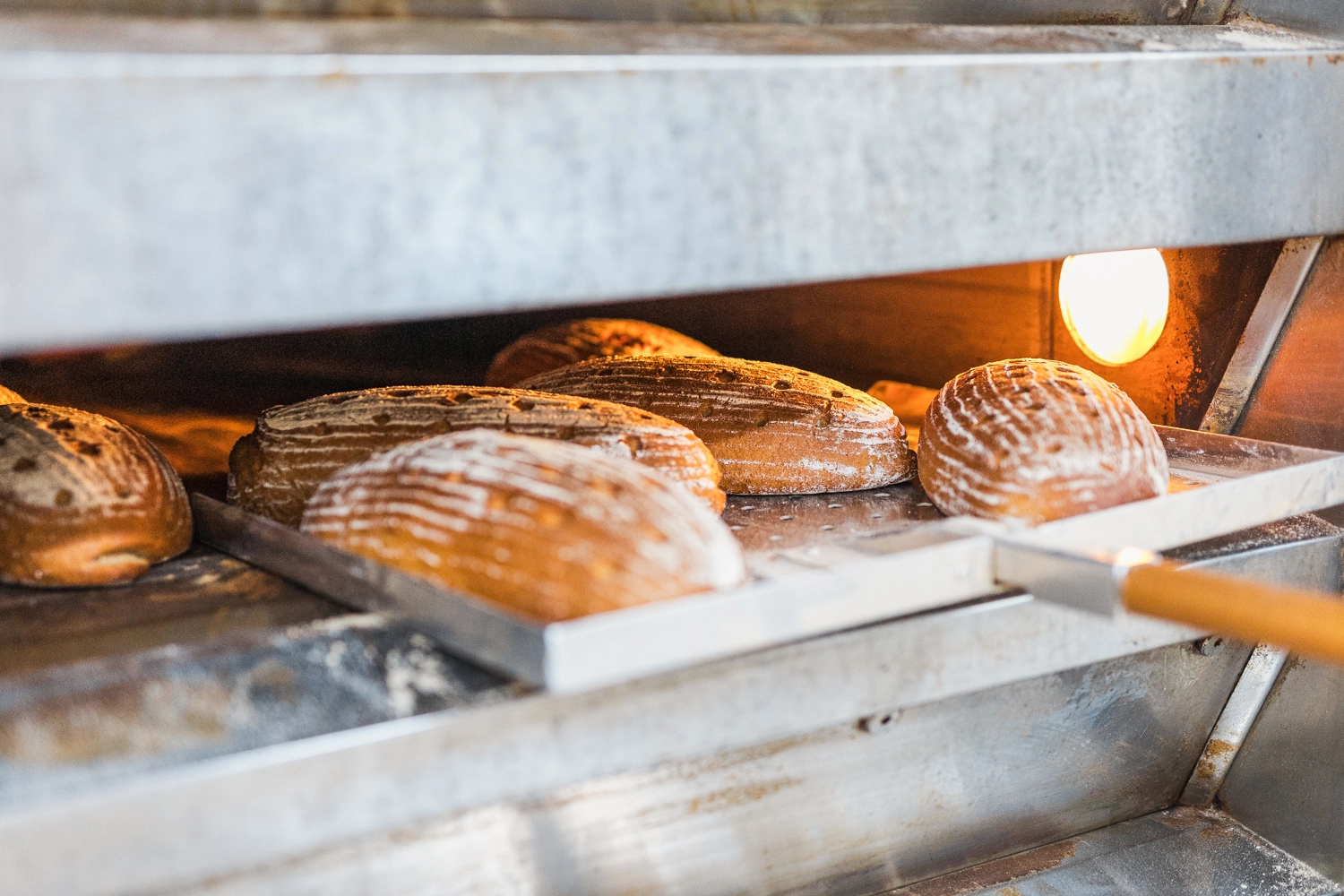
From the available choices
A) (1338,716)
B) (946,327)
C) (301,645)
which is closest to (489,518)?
(301,645)

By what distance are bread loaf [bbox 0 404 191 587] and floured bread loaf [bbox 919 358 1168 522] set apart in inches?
34.7

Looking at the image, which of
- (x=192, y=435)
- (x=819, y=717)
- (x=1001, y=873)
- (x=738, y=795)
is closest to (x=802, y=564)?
(x=819, y=717)

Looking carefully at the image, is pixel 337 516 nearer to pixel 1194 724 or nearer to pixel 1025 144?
pixel 1025 144

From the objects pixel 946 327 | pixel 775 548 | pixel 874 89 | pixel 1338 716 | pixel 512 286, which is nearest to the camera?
pixel 512 286

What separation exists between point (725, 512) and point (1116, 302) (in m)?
0.77

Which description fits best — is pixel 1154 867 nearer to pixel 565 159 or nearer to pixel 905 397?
pixel 905 397

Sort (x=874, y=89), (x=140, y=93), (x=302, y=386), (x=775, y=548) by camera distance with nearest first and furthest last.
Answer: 1. (x=140, y=93)
2. (x=874, y=89)
3. (x=775, y=548)
4. (x=302, y=386)

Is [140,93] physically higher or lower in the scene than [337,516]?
higher

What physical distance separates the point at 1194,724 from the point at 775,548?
78cm

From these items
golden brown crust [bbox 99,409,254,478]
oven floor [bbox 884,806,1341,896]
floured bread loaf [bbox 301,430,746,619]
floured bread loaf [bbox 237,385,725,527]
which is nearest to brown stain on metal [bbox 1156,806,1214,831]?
oven floor [bbox 884,806,1341,896]

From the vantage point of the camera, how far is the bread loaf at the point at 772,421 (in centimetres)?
156

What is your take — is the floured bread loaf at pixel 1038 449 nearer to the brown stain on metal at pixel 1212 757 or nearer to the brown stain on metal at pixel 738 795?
the brown stain on metal at pixel 738 795

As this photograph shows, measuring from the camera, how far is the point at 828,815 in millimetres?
1334

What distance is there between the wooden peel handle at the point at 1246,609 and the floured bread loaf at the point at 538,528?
1.12 ft
